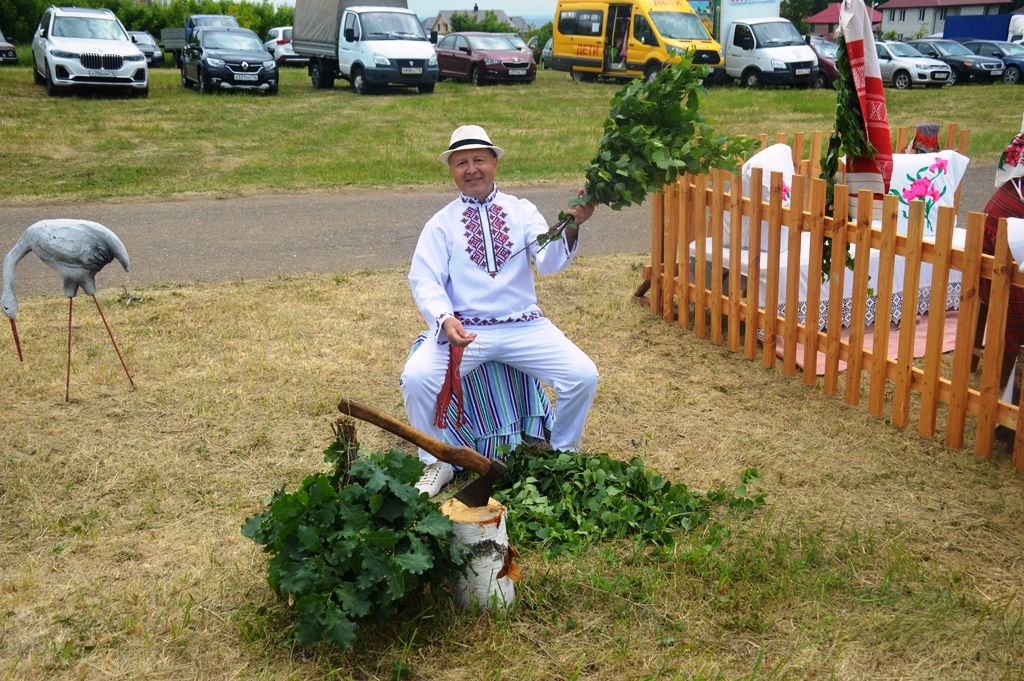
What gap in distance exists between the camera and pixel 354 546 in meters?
2.98

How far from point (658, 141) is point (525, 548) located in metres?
1.66

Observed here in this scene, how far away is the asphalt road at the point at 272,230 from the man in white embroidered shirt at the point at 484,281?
379 centimetres

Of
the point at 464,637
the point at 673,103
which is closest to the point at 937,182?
the point at 673,103

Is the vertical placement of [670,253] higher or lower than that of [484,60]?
lower

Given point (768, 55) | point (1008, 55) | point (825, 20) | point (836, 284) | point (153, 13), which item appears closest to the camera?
point (836, 284)

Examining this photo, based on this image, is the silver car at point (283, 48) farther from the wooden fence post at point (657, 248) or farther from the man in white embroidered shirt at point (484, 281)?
the man in white embroidered shirt at point (484, 281)

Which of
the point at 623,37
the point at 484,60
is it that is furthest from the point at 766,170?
the point at 484,60

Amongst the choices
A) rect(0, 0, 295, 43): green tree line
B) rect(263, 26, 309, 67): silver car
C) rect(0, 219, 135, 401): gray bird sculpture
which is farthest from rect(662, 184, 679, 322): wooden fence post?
rect(0, 0, 295, 43): green tree line

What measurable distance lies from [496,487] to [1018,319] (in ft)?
8.35

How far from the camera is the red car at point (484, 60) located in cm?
2495

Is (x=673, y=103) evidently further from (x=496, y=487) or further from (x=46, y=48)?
(x=46, y=48)

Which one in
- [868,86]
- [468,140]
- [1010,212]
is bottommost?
[1010,212]

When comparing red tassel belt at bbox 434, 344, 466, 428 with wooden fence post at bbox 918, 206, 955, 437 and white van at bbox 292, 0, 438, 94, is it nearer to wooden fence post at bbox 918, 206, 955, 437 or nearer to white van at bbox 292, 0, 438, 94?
wooden fence post at bbox 918, 206, 955, 437

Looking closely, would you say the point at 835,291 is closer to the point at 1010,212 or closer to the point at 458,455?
the point at 1010,212
